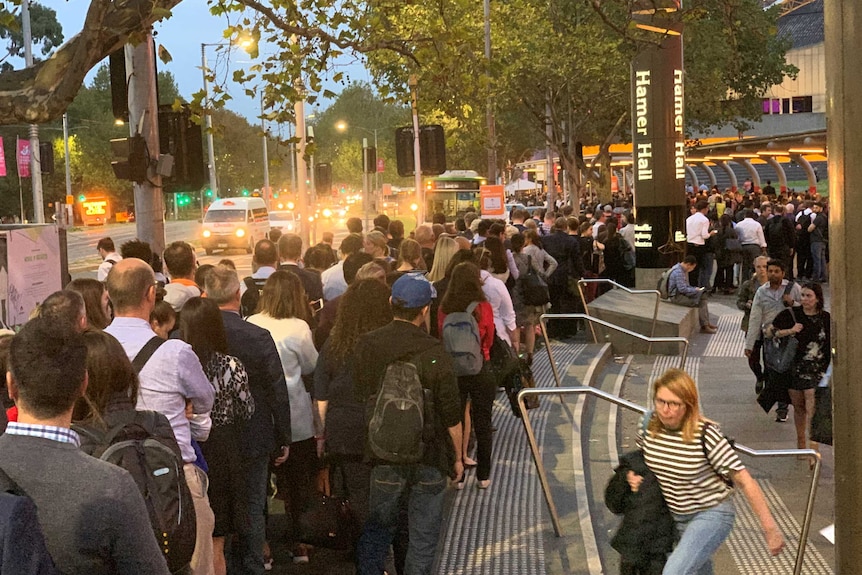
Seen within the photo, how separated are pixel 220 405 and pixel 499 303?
13.7ft

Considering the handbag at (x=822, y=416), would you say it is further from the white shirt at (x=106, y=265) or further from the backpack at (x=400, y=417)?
the white shirt at (x=106, y=265)

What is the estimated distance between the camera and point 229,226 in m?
43.6

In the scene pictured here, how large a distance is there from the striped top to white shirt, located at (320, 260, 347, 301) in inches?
203

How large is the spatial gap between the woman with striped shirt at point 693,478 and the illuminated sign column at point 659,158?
49.0ft

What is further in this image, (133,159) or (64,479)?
(133,159)

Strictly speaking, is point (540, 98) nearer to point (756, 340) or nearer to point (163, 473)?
point (756, 340)

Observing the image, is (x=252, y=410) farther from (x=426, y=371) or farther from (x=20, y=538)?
(x=20, y=538)

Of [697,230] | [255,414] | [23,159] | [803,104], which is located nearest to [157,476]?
[255,414]

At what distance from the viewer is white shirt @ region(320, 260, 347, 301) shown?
409 inches

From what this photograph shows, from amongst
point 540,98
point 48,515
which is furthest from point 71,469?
point 540,98

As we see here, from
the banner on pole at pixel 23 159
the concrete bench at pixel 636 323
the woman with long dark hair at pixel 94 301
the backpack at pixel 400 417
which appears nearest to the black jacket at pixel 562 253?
the concrete bench at pixel 636 323

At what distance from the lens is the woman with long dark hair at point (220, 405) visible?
5.86 meters

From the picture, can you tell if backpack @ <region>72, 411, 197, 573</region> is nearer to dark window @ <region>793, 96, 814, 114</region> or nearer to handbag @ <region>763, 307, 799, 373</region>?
handbag @ <region>763, 307, 799, 373</region>

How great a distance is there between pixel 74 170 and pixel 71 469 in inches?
3501
